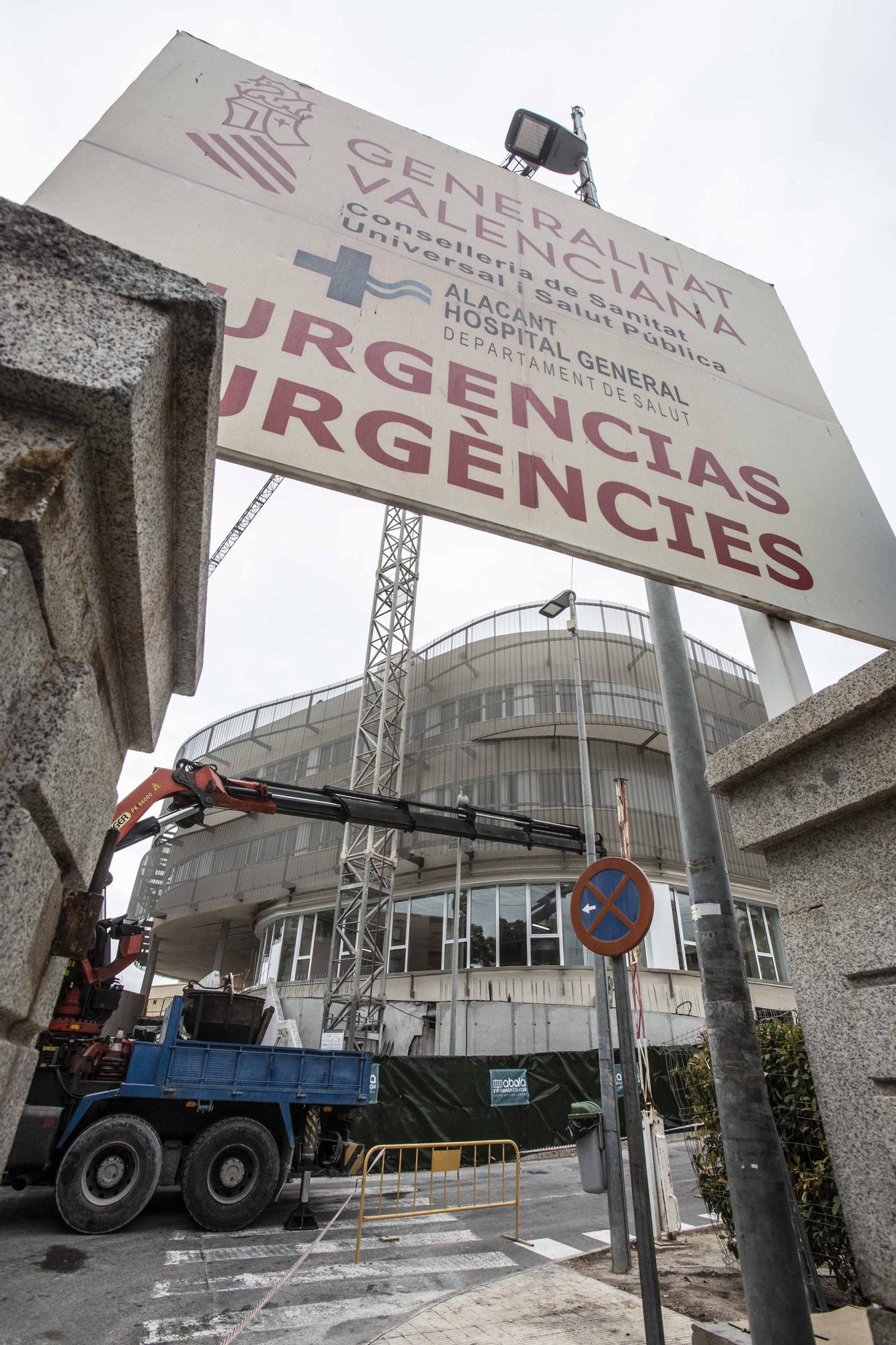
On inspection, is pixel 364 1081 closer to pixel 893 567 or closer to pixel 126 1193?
pixel 126 1193

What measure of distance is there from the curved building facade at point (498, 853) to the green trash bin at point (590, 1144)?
44.8 ft

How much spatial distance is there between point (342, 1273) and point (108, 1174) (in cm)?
336

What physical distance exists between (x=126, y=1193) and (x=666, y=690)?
8686 millimetres

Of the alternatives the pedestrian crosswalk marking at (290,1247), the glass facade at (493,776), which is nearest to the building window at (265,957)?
the glass facade at (493,776)

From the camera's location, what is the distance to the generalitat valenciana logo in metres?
3.02

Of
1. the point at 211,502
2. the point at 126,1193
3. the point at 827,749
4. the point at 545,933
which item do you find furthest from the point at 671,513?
the point at 545,933

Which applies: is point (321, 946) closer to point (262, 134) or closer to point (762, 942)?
point (762, 942)

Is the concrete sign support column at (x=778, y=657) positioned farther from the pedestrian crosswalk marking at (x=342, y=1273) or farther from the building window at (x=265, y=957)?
the building window at (x=265, y=957)

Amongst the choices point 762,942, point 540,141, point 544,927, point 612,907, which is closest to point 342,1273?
point 612,907

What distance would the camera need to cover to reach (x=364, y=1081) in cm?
1088

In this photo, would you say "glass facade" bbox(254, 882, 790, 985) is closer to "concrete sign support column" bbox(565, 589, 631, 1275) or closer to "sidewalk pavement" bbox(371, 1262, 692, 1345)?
"concrete sign support column" bbox(565, 589, 631, 1275)

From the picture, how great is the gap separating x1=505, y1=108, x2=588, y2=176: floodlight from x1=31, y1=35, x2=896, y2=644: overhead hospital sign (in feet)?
4.72

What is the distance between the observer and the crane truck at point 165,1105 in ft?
26.8

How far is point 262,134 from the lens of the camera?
320cm
